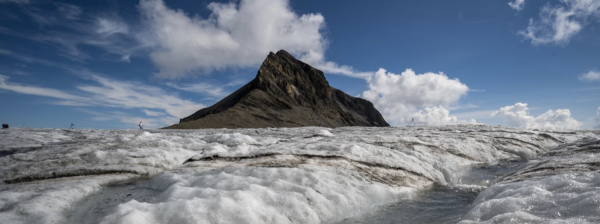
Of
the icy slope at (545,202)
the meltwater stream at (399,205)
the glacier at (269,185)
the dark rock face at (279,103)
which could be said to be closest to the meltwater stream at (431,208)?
the meltwater stream at (399,205)

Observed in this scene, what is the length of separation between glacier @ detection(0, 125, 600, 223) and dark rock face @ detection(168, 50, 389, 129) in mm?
65341

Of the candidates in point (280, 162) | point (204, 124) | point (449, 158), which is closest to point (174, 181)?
point (280, 162)

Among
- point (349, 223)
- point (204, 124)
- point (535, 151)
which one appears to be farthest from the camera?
point (204, 124)

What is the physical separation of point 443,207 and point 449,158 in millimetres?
6345

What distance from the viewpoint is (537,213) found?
4859mm

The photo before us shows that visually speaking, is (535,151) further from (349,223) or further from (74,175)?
(74,175)

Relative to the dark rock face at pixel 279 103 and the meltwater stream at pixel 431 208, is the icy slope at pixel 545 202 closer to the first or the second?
the meltwater stream at pixel 431 208

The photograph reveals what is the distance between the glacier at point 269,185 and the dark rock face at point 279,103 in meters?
65.3

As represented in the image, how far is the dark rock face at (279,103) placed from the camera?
273ft

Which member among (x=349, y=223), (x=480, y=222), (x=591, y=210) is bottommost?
(x=349, y=223)

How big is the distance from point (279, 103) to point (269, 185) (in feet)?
329

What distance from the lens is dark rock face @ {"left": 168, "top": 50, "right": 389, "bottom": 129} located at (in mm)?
83188

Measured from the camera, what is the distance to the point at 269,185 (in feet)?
22.6

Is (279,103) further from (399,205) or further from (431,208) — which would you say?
(431,208)
